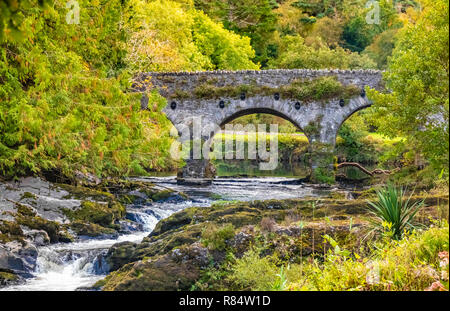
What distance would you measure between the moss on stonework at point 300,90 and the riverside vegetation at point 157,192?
14.2 feet

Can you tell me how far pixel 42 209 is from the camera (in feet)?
44.6

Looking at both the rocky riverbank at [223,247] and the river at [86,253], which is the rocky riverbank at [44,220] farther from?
the rocky riverbank at [223,247]

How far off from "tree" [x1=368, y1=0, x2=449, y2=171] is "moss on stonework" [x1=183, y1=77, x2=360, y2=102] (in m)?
14.6

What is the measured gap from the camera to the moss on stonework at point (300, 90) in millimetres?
25511

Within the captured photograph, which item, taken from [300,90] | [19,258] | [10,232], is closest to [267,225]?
[19,258]

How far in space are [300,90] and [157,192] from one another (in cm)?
945

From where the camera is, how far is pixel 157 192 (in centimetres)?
1962

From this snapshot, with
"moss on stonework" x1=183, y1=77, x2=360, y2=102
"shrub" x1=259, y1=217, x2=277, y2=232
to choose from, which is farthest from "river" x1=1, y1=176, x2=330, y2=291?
"moss on stonework" x1=183, y1=77, x2=360, y2=102

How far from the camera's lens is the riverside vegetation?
283 inches

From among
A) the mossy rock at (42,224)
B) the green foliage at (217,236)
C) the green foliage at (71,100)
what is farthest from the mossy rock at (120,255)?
the green foliage at (71,100)

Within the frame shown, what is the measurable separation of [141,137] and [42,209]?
330 cm

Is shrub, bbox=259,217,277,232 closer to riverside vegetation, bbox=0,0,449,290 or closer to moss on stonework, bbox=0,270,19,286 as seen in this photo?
riverside vegetation, bbox=0,0,449,290
